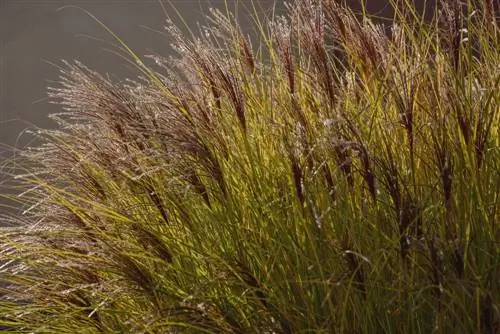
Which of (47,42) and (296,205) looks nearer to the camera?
(296,205)

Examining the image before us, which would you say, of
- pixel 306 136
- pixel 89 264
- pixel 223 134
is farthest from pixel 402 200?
pixel 89 264

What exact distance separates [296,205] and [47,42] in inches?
132

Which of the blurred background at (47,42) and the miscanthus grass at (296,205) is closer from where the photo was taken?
the miscanthus grass at (296,205)

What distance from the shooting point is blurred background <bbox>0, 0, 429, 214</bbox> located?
4.70 meters

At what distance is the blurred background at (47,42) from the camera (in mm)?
4703

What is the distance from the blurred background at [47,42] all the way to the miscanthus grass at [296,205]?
9.37 feet

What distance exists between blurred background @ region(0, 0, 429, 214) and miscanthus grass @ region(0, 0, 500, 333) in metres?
2.86

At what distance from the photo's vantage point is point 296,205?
161 cm

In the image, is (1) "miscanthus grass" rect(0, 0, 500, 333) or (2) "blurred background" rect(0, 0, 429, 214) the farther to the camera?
(2) "blurred background" rect(0, 0, 429, 214)

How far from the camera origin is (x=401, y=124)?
1679 millimetres

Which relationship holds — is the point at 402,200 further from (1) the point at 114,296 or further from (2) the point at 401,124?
(1) the point at 114,296

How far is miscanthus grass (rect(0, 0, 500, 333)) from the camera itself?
1.52 metres

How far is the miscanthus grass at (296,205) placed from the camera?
1518 millimetres

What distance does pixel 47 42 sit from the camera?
4730mm
